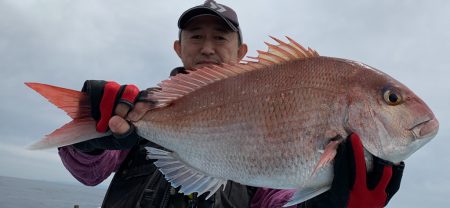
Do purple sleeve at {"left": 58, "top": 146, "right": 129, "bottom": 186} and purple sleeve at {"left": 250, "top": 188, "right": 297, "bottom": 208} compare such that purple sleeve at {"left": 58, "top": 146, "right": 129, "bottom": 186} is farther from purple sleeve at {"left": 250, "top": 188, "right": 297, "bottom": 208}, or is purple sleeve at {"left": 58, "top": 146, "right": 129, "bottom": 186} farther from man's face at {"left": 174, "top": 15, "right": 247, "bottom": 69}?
purple sleeve at {"left": 250, "top": 188, "right": 297, "bottom": 208}

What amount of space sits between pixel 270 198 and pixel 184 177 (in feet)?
3.53

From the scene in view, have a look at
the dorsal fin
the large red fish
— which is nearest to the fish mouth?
the large red fish

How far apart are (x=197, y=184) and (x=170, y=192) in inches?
28.3

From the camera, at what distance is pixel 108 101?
2.27 metres

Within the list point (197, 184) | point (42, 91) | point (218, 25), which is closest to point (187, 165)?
point (197, 184)

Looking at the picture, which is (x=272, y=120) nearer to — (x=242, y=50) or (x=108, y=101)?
(x=108, y=101)

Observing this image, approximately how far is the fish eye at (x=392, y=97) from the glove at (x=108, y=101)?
1.52m

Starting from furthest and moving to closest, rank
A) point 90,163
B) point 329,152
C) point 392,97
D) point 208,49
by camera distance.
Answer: point 208,49 < point 90,163 < point 392,97 < point 329,152

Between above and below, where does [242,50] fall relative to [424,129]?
above

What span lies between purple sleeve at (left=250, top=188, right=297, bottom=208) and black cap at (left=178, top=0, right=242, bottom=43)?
4.91 ft

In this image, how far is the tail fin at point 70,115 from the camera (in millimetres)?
2074

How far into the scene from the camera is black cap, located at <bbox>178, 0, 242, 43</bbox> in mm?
3293

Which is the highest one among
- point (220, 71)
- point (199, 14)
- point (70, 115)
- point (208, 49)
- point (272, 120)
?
point (199, 14)

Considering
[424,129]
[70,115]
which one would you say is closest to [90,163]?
[70,115]
